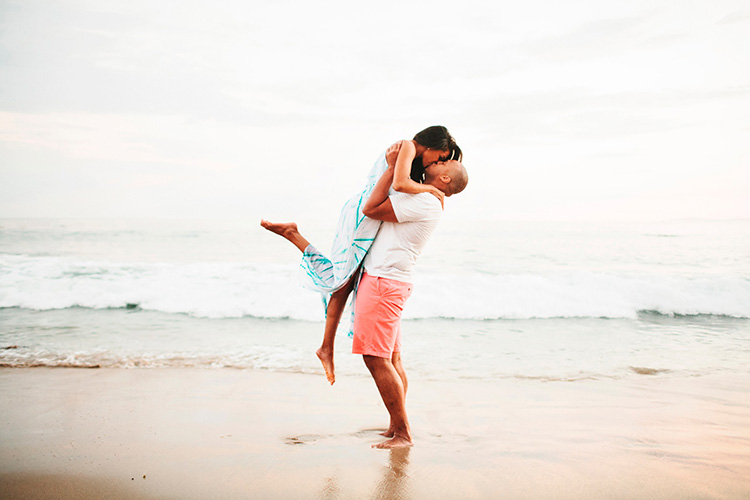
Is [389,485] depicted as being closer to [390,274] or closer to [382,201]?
[390,274]

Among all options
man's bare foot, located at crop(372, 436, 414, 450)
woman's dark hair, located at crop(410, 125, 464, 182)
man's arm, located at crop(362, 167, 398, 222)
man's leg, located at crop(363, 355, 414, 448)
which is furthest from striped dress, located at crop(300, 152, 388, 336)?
man's bare foot, located at crop(372, 436, 414, 450)

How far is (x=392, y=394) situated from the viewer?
10.3 ft

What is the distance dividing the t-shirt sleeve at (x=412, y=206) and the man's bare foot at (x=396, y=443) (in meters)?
1.32

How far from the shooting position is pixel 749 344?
670 cm

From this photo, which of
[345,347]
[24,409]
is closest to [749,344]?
[345,347]

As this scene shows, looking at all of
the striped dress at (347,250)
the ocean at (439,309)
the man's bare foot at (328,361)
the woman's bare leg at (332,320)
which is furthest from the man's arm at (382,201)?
the ocean at (439,309)

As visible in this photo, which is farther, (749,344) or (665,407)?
(749,344)

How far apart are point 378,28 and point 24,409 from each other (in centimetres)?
1218

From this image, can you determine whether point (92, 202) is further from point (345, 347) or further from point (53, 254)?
point (345, 347)

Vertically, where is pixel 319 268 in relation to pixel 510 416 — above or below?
above

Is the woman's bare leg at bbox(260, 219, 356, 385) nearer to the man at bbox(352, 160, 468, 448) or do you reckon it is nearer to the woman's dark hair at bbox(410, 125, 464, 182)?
the man at bbox(352, 160, 468, 448)

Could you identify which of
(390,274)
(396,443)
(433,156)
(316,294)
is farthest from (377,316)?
(316,294)

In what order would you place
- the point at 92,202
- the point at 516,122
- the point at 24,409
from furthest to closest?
the point at 92,202
the point at 516,122
the point at 24,409

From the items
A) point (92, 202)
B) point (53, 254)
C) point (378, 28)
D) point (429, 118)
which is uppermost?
point (378, 28)
